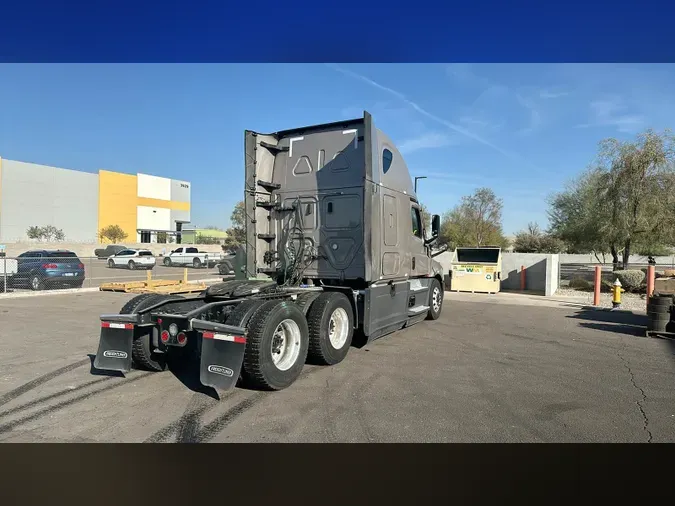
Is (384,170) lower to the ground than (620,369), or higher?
higher

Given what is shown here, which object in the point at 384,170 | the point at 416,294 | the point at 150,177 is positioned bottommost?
Result: the point at 416,294

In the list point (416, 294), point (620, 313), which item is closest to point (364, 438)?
point (416, 294)

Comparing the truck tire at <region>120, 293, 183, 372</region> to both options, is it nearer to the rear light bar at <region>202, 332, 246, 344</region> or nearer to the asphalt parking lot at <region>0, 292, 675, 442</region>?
the asphalt parking lot at <region>0, 292, 675, 442</region>

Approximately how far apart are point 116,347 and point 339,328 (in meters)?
3.15

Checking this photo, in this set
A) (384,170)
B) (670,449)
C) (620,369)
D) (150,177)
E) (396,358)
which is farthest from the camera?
(150,177)

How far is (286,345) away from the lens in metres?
6.06

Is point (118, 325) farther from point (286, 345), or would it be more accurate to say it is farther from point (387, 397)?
point (387, 397)

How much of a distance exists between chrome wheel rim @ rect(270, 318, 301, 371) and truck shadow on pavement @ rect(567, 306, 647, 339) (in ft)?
25.1

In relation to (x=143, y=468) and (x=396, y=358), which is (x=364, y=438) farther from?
(x=396, y=358)

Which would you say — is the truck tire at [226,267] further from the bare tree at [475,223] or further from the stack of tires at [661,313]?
the bare tree at [475,223]

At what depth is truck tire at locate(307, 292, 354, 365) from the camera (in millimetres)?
6547

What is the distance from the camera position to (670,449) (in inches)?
161

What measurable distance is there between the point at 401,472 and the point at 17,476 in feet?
9.88

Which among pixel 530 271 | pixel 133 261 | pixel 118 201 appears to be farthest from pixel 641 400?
pixel 118 201
